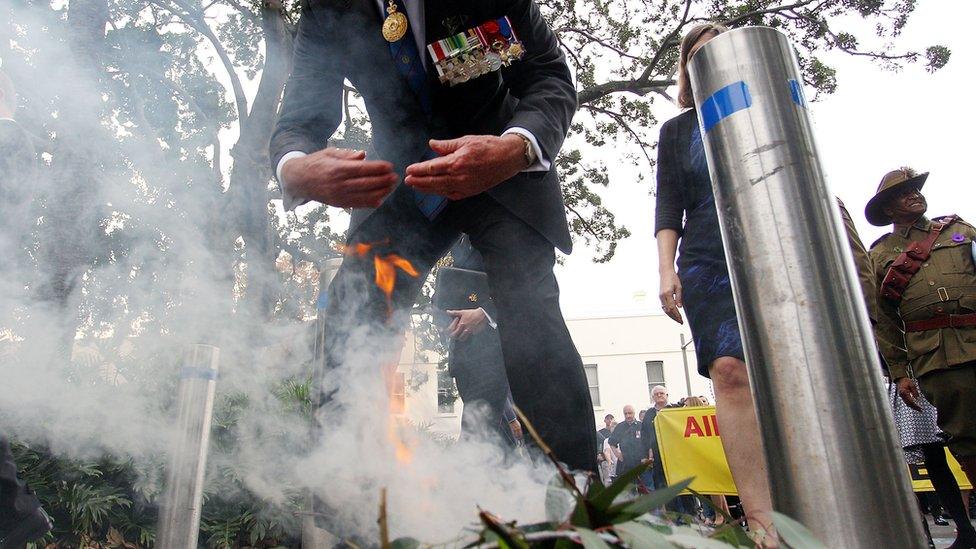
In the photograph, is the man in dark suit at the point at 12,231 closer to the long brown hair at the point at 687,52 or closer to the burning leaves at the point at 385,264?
the burning leaves at the point at 385,264

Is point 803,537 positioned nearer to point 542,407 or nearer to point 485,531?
point 485,531

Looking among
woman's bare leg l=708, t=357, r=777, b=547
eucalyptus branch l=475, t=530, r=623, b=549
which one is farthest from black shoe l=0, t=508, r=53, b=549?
woman's bare leg l=708, t=357, r=777, b=547

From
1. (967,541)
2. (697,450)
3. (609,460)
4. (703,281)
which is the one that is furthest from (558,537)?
(609,460)

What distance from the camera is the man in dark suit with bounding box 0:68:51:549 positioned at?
2.10 meters

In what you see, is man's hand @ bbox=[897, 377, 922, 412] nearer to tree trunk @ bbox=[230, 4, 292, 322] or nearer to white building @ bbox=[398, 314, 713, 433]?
tree trunk @ bbox=[230, 4, 292, 322]

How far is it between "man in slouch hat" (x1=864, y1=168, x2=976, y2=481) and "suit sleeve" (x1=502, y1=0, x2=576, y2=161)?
258 cm

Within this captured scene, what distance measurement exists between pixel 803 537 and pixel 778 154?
0.56 metres

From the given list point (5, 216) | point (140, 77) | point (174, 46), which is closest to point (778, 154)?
point (5, 216)

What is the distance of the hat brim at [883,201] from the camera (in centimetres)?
367

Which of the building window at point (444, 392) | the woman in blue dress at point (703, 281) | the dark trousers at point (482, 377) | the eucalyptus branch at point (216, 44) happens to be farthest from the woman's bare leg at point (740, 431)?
the building window at point (444, 392)

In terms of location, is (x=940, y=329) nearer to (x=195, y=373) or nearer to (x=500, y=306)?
(x=500, y=306)

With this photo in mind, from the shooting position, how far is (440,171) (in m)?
1.40

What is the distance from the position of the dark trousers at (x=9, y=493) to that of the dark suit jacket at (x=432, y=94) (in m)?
1.40

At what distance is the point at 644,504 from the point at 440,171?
92 cm
